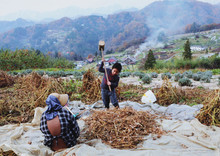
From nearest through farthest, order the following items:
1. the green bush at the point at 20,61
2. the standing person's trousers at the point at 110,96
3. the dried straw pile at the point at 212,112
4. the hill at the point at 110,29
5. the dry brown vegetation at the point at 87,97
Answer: the dried straw pile at the point at 212,112 → the dry brown vegetation at the point at 87,97 → the standing person's trousers at the point at 110,96 → the green bush at the point at 20,61 → the hill at the point at 110,29

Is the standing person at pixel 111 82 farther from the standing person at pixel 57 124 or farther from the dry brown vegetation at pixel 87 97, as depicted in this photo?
the standing person at pixel 57 124

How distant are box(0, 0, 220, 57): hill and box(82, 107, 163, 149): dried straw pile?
136 feet

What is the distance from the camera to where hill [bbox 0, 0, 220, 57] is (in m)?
84.4

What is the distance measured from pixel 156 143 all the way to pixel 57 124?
1497mm

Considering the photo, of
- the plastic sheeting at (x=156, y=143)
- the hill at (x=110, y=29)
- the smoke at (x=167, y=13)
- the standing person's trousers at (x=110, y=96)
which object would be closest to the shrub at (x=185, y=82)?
the standing person's trousers at (x=110, y=96)

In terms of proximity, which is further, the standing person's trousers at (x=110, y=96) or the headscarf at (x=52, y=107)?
the standing person's trousers at (x=110, y=96)

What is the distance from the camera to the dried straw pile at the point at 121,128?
274 cm

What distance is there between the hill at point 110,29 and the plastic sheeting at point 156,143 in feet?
135

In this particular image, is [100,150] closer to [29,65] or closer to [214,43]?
[29,65]

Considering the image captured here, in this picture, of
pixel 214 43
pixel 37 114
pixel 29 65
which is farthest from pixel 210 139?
pixel 214 43

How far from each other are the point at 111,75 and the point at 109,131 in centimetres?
157

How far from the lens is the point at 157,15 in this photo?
576ft

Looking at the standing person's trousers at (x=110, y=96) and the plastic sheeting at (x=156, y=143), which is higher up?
the standing person's trousers at (x=110, y=96)

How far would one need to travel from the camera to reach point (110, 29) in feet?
378
